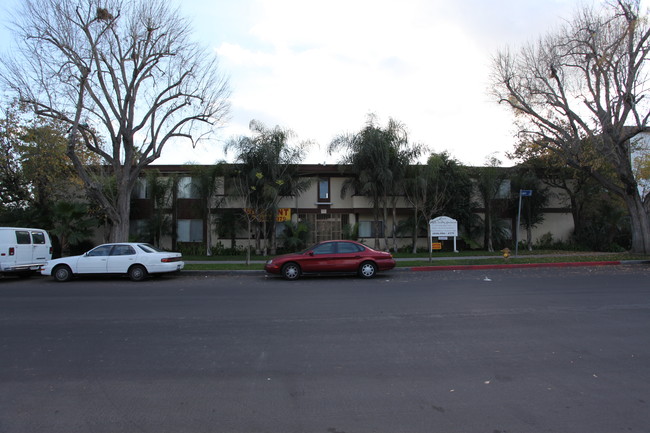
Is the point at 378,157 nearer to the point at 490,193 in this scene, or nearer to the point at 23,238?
the point at 490,193

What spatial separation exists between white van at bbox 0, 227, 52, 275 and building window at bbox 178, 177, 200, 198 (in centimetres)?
873

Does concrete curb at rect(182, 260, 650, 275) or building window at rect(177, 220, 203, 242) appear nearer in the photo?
concrete curb at rect(182, 260, 650, 275)

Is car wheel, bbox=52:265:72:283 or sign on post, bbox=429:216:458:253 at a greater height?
sign on post, bbox=429:216:458:253

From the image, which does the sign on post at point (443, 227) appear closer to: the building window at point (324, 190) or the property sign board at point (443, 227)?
the property sign board at point (443, 227)

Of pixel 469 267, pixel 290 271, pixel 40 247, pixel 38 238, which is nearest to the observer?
pixel 290 271

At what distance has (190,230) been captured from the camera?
81.5ft

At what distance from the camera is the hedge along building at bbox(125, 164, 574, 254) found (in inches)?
920

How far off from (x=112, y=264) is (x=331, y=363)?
11.8m

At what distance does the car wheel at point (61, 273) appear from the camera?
14.1 m

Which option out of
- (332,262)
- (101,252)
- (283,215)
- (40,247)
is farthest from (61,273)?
(283,215)

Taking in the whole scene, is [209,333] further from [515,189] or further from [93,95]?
[515,189]

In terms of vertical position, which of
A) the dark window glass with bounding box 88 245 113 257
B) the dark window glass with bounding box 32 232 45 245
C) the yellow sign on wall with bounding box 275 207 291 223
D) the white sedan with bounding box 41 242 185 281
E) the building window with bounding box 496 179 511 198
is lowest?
the white sedan with bounding box 41 242 185 281

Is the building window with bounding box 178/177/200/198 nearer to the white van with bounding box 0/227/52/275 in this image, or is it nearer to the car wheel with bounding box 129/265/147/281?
the white van with bounding box 0/227/52/275

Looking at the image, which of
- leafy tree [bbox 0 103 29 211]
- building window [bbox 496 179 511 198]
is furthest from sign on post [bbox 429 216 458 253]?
leafy tree [bbox 0 103 29 211]
